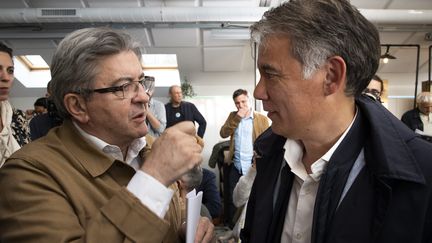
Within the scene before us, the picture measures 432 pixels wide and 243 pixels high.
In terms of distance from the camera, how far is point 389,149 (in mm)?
790

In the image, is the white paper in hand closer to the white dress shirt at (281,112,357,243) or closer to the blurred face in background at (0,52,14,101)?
the white dress shirt at (281,112,357,243)

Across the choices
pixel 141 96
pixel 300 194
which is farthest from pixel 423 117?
pixel 141 96

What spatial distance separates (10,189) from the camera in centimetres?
83

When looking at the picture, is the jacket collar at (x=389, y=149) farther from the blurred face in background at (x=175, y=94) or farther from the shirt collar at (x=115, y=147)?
the blurred face in background at (x=175, y=94)

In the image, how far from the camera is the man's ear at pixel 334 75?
893 mm

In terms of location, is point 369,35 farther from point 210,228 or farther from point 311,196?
point 210,228

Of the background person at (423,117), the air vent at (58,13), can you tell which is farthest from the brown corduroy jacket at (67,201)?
the background person at (423,117)

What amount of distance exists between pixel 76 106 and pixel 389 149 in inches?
36.3

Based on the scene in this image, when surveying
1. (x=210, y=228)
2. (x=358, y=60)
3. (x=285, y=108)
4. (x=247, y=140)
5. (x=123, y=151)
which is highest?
(x=358, y=60)

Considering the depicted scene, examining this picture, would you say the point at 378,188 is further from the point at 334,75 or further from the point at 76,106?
the point at 76,106

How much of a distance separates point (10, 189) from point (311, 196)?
2.66 ft

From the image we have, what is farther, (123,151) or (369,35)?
(123,151)

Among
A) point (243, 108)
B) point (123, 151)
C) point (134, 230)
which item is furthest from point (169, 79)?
point (134, 230)

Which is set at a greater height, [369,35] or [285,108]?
[369,35]
